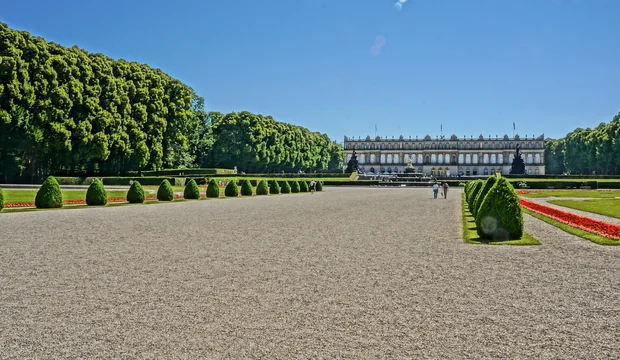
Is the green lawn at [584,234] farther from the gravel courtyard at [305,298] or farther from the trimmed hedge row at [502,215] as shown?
the trimmed hedge row at [502,215]

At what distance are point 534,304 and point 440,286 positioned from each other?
1.26 metres

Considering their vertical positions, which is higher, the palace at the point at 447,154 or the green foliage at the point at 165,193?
the palace at the point at 447,154

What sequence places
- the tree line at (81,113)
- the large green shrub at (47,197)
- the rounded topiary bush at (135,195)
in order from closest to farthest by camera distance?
the large green shrub at (47,197)
the rounded topiary bush at (135,195)
the tree line at (81,113)

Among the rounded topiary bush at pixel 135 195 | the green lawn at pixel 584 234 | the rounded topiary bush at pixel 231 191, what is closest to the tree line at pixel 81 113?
the rounded topiary bush at pixel 231 191

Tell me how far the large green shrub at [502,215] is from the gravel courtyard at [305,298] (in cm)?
83

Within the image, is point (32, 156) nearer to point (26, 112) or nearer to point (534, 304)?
point (26, 112)

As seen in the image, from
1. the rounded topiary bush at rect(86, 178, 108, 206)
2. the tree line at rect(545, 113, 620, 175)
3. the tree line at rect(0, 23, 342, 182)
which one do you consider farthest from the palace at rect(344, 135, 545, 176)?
the rounded topiary bush at rect(86, 178, 108, 206)

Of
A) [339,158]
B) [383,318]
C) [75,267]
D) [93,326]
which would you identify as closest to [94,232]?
[75,267]

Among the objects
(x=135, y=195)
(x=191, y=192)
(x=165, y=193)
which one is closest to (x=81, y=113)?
(x=191, y=192)

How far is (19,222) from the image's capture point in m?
15.7

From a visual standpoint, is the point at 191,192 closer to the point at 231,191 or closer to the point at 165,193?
A: the point at 165,193

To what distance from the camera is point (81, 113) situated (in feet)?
149

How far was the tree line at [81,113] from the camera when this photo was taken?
39375mm

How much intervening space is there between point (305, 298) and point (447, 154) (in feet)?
503
